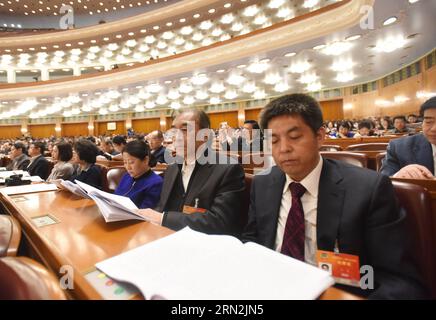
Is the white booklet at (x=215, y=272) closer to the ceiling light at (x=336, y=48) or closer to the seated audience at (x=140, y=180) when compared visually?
the seated audience at (x=140, y=180)

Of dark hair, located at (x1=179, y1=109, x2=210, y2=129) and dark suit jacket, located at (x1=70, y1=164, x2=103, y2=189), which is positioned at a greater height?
dark hair, located at (x1=179, y1=109, x2=210, y2=129)

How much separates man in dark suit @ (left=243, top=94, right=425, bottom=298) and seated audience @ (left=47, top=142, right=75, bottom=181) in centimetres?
300

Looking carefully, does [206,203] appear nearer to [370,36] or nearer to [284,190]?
[284,190]

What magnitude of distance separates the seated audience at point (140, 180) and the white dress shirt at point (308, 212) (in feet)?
4.19

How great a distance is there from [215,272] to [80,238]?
1.94 feet

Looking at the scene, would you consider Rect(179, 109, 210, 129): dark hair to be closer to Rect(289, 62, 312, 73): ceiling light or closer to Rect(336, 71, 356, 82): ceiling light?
Rect(289, 62, 312, 73): ceiling light

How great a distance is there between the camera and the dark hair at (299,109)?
118 cm

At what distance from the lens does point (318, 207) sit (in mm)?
1104

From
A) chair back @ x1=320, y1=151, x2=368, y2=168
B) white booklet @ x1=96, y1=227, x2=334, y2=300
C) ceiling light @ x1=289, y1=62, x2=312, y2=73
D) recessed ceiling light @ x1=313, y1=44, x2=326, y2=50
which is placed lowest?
white booklet @ x1=96, y1=227, x2=334, y2=300

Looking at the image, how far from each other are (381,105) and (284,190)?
16.9 meters

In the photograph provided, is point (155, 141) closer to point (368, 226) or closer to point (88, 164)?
point (88, 164)

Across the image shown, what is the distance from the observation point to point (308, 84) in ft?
51.3

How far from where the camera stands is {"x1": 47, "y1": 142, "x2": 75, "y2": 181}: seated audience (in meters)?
3.42

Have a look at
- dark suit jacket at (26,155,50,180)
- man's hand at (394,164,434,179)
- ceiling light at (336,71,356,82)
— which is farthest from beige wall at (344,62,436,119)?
dark suit jacket at (26,155,50,180)
